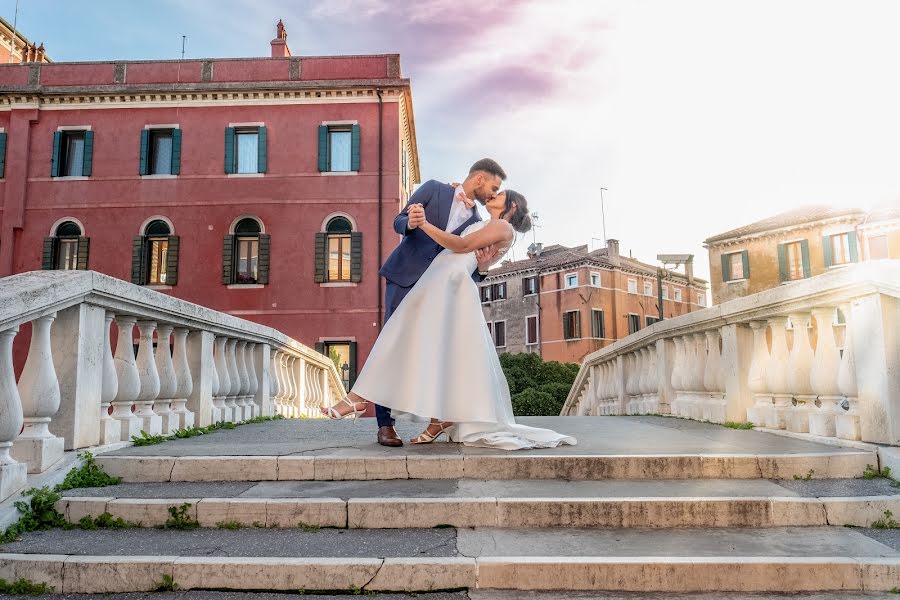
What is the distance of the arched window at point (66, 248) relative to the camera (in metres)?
20.7

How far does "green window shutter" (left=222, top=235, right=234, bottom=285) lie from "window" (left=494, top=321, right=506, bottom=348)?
86.3 ft

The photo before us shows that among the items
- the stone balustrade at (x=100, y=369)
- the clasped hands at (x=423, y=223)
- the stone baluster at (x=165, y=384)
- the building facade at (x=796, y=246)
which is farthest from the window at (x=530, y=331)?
the clasped hands at (x=423, y=223)

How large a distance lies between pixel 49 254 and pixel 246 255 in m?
5.95

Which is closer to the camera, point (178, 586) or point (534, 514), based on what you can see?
point (178, 586)

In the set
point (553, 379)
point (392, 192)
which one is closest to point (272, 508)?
point (392, 192)

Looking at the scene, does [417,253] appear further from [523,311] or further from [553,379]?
[523,311]

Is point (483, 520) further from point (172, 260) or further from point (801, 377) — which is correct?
point (172, 260)

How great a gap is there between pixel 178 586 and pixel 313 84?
19.9m

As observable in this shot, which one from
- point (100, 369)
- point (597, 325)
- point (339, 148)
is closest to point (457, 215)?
point (100, 369)

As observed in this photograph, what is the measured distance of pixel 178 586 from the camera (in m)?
2.62

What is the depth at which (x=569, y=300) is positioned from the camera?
41.4m

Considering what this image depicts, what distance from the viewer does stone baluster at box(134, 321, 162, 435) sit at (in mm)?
4598

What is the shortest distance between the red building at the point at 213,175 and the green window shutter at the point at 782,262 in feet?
62.4

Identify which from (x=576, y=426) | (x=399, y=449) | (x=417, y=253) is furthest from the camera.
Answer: (x=576, y=426)
